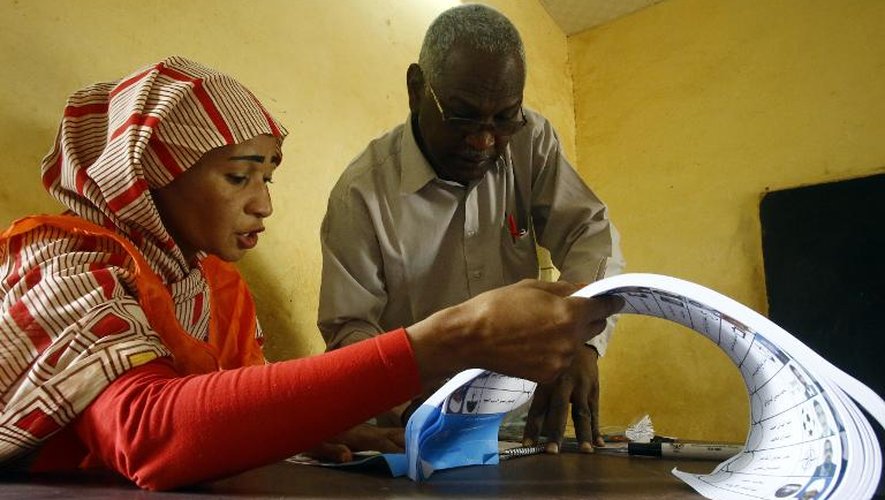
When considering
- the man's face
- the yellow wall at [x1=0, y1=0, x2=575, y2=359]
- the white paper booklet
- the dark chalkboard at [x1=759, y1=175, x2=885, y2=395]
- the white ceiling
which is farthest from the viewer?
the white ceiling

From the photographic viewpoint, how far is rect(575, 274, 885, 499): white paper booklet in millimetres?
492

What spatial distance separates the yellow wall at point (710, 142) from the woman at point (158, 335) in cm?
Result: 222

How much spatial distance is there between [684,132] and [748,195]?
41cm

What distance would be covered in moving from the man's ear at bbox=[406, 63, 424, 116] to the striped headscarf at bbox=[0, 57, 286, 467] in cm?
43

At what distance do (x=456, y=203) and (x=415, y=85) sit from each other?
289 mm

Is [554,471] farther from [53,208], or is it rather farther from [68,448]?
[53,208]

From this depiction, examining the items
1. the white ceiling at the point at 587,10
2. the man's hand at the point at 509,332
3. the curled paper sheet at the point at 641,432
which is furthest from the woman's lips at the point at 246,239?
the white ceiling at the point at 587,10

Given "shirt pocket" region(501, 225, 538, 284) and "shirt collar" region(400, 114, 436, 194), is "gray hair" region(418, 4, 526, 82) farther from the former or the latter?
"shirt pocket" region(501, 225, 538, 284)

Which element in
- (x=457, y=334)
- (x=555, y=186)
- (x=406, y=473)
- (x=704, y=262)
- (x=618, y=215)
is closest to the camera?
(x=457, y=334)

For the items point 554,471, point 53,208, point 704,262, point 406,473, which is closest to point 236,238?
point 53,208

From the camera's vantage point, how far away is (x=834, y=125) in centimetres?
258

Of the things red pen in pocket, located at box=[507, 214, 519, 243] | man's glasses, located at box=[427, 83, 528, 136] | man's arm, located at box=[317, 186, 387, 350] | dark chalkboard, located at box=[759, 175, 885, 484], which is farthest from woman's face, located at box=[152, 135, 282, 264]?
dark chalkboard, located at box=[759, 175, 885, 484]

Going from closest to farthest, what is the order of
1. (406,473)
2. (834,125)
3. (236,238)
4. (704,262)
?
1. (406,473)
2. (236,238)
3. (834,125)
4. (704,262)

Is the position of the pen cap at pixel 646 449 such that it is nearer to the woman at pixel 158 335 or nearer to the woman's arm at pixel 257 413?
the woman at pixel 158 335
